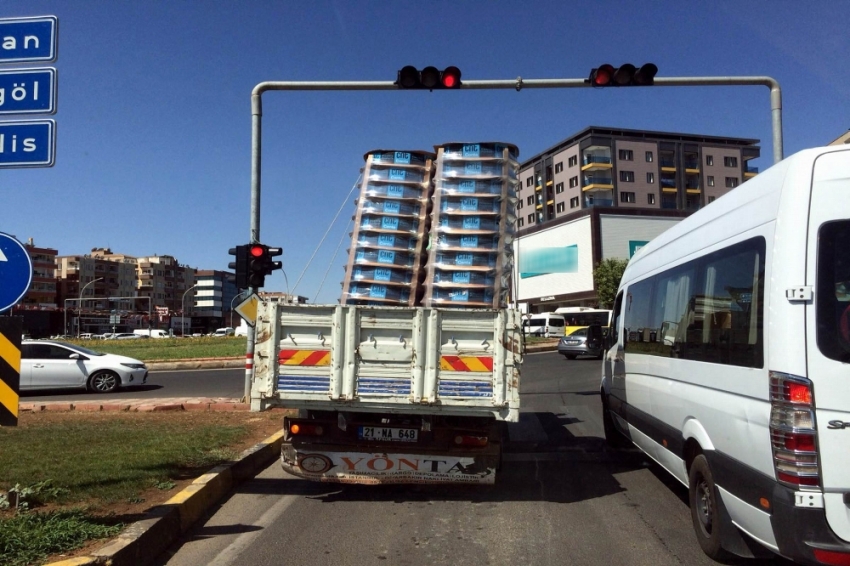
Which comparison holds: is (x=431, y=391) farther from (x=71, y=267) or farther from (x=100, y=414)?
(x=71, y=267)

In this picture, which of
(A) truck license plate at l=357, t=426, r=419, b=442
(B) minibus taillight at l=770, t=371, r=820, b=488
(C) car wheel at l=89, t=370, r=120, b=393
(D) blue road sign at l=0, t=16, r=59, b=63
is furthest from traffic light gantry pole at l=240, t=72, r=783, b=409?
(C) car wheel at l=89, t=370, r=120, b=393

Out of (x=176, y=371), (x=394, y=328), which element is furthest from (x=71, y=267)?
(x=394, y=328)

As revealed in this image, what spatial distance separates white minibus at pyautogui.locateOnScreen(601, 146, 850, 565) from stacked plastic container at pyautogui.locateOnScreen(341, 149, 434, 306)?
446cm

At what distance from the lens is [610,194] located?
74250 mm

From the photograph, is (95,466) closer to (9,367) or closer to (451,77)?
(9,367)

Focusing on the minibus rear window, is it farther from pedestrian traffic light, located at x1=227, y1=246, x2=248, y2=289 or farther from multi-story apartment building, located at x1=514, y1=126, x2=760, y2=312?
multi-story apartment building, located at x1=514, y1=126, x2=760, y2=312

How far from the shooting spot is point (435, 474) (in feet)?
20.2

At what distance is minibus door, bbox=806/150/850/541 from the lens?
3.38 m

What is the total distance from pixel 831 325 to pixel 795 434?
59 cm

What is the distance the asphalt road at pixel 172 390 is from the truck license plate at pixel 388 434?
367 inches

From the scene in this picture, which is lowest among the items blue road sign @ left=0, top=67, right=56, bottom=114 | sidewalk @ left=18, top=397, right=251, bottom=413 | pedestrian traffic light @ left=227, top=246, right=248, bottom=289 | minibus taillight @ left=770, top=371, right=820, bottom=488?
sidewalk @ left=18, top=397, right=251, bottom=413

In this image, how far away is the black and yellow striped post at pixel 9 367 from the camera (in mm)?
5359

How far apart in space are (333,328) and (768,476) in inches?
143

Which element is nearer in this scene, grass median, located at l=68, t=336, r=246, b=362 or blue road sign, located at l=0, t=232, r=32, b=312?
blue road sign, located at l=0, t=232, r=32, b=312
